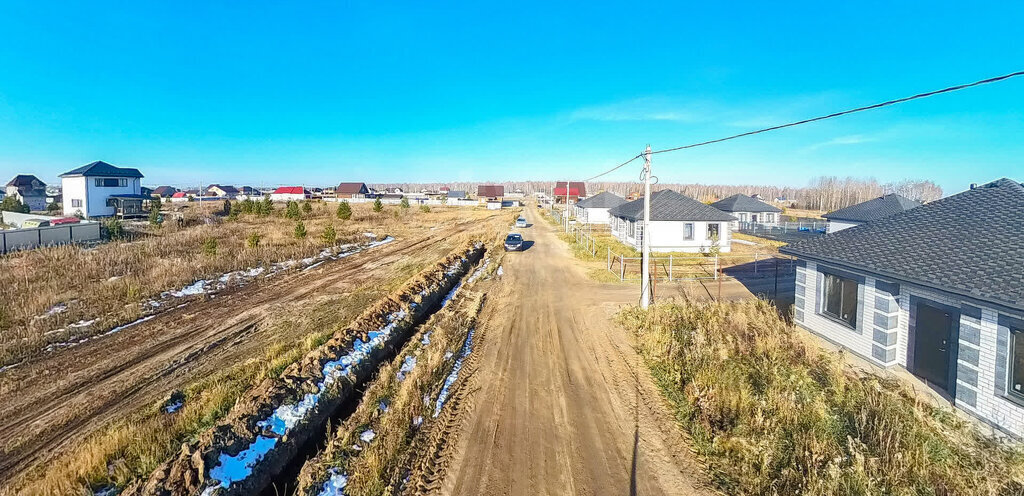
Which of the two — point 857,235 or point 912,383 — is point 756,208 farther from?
point 912,383

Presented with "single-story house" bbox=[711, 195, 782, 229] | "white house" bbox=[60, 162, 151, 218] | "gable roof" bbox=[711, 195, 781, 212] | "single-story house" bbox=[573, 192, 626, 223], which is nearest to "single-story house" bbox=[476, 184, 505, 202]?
"single-story house" bbox=[573, 192, 626, 223]

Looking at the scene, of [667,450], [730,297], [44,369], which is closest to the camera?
[667,450]

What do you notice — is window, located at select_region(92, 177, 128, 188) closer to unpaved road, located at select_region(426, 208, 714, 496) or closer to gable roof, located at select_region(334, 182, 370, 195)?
unpaved road, located at select_region(426, 208, 714, 496)

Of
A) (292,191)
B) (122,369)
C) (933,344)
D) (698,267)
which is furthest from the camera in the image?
(292,191)

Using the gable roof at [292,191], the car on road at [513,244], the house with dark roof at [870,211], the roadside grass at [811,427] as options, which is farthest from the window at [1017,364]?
the gable roof at [292,191]

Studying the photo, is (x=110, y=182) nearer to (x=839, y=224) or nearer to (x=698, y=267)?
(x=698, y=267)

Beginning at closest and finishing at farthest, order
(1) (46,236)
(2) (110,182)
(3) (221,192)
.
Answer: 1. (1) (46,236)
2. (2) (110,182)
3. (3) (221,192)

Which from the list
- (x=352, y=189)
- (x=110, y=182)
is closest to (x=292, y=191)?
(x=352, y=189)

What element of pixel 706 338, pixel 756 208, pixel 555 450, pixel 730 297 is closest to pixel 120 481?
pixel 555 450
